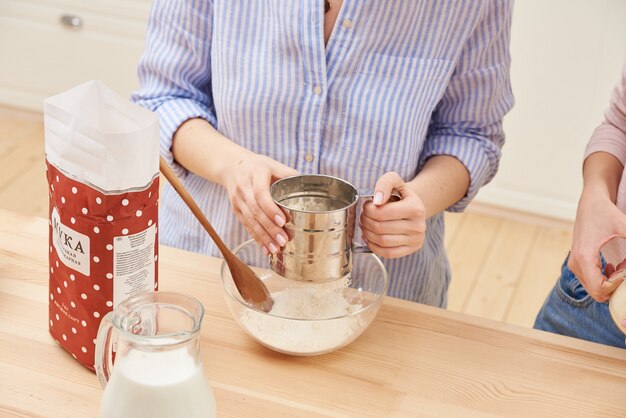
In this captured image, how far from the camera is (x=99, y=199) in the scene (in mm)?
893

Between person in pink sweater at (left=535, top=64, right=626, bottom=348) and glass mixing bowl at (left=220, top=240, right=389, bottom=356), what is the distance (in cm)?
27

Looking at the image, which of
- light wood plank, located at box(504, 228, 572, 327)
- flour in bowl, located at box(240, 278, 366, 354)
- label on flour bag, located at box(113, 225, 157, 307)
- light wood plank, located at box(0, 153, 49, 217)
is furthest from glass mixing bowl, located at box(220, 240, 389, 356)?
light wood plank, located at box(0, 153, 49, 217)

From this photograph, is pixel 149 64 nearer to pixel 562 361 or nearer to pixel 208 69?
pixel 208 69

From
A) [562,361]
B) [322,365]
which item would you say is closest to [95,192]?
[322,365]

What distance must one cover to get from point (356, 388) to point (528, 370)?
0.22 metres

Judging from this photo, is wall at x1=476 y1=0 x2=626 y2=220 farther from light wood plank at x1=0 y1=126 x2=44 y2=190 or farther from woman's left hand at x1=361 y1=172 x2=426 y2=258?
woman's left hand at x1=361 y1=172 x2=426 y2=258

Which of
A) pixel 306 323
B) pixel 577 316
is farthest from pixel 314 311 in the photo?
pixel 577 316

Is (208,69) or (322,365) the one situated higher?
(208,69)

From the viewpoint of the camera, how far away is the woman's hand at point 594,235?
3.61 ft

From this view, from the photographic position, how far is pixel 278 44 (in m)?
1.28

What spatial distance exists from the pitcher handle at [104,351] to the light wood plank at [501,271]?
5.86 ft

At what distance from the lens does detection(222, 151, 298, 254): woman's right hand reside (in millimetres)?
1023

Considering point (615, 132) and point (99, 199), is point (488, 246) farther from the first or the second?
point (99, 199)

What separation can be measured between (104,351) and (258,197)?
1.00 feet
